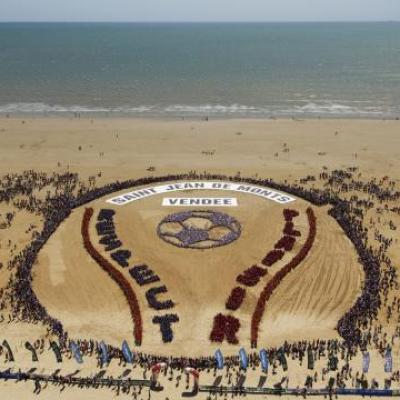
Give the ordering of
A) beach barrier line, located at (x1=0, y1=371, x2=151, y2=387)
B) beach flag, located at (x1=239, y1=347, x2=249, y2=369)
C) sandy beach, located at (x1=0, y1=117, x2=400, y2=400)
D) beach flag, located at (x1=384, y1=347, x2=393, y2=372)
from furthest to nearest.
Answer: sandy beach, located at (x1=0, y1=117, x2=400, y2=400)
beach flag, located at (x1=239, y1=347, x2=249, y2=369)
beach flag, located at (x1=384, y1=347, x2=393, y2=372)
beach barrier line, located at (x1=0, y1=371, x2=151, y2=387)

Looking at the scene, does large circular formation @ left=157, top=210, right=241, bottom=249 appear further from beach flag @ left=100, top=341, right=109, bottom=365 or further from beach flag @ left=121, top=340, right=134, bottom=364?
beach flag @ left=100, top=341, right=109, bottom=365

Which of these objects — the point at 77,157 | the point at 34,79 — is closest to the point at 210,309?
the point at 77,157

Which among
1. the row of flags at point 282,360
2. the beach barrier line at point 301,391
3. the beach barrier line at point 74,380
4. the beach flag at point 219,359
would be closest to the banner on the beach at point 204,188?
the row of flags at point 282,360

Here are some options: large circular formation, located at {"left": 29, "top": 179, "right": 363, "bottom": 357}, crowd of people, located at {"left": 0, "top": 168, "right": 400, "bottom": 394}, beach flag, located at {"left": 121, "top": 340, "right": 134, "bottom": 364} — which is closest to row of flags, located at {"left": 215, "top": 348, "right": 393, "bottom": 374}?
crowd of people, located at {"left": 0, "top": 168, "right": 400, "bottom": 394}

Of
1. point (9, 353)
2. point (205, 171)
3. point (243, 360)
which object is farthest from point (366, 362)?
point (205, 171)

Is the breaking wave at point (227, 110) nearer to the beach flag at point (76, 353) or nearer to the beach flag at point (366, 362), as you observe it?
the beach flag at point (76, 353)

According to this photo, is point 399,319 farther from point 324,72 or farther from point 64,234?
point 324,72

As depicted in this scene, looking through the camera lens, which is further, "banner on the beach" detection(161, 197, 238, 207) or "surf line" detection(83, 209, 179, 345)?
"banner on the beach" detection(161, 197, 238, 207)

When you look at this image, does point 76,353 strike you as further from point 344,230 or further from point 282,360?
point 344,230
